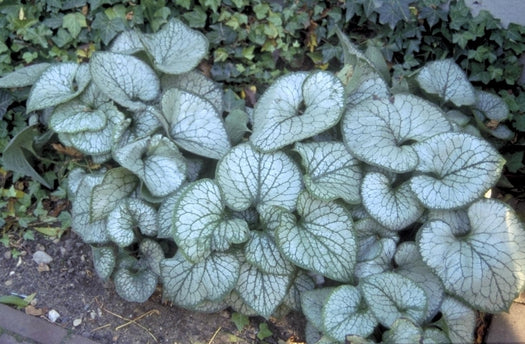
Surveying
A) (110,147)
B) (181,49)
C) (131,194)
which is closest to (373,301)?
(131,194)

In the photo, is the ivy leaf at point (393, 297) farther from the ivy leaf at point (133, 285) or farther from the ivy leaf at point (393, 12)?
the ivy leaf at point (393, 12)

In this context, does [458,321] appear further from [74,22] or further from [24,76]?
[74,22]

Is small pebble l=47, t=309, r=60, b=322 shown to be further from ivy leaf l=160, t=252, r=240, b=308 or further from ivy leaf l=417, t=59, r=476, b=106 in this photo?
ivy leaf l=417, t=59, r=476, b=106

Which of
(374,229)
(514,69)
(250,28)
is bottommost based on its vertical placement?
(374,229)

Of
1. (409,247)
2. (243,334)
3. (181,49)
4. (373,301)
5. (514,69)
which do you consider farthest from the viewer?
(514,69)

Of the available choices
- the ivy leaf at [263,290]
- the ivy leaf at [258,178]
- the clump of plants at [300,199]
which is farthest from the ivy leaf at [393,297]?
→ the ivy leaf at [258,178]

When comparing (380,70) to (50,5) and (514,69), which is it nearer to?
(514,69)

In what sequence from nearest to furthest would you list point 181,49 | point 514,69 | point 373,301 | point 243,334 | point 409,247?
point 373,301, point 409,247, point 243,334, point 181,49, point 514,69
